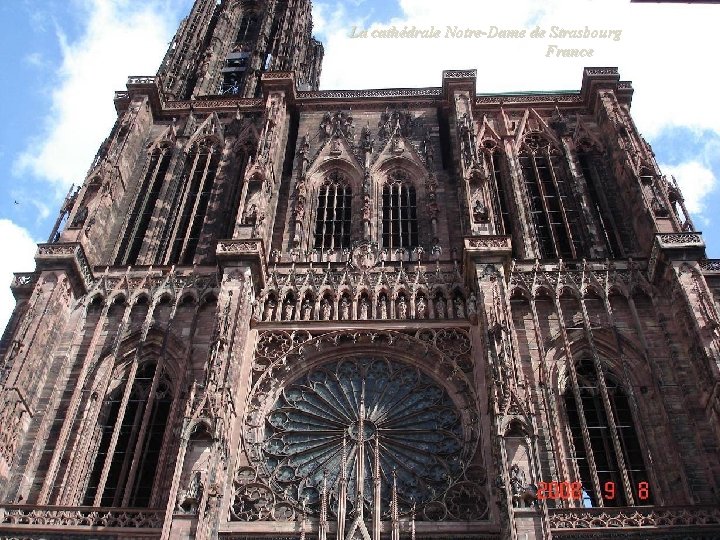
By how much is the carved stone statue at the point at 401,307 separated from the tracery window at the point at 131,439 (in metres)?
6.33

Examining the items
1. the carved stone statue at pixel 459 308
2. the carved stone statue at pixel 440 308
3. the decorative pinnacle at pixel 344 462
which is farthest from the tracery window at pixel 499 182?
the decorative pinnacle at pixel 344 462

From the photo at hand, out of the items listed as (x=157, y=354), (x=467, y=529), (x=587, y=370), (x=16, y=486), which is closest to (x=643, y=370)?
(x=587, y=370)

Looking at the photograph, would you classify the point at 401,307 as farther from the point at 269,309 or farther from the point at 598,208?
the point at 598,208

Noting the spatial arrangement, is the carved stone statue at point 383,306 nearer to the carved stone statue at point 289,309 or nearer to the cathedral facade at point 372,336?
the cathedral facade at point 372,336

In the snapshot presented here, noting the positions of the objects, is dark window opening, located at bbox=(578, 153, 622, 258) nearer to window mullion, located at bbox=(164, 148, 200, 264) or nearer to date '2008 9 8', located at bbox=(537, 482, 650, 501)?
date '2008 9 8', located at bbox=(537, 482, 650, 501)

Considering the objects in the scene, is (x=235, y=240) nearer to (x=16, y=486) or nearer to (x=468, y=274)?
(x=468, y=274)

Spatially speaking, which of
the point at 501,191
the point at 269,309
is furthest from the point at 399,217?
the point at 269,309

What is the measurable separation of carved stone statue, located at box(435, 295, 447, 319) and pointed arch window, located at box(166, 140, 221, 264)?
781 cm

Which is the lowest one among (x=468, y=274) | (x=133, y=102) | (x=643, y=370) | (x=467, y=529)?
(x=467, y=529)

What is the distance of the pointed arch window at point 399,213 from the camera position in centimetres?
2427

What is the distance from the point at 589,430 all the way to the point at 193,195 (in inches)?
587

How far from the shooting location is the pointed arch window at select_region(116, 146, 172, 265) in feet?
79.9

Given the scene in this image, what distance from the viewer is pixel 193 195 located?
86.6 feet

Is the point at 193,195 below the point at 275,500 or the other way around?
the other way around
